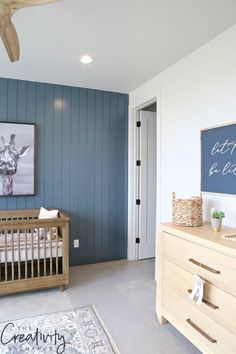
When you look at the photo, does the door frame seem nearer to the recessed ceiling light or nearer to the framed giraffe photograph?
the recessed ceiling light

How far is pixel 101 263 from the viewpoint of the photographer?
3.88 m

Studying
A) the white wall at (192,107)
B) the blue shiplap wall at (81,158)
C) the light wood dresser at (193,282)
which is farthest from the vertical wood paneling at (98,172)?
the light wood dresser at (193,282)

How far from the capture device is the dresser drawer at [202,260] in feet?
5.16

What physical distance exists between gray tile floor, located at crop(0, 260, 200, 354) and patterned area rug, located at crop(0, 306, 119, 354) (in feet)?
0.32

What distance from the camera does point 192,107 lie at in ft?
8.71

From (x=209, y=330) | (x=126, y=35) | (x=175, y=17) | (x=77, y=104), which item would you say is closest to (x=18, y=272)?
(x=209, y=330)

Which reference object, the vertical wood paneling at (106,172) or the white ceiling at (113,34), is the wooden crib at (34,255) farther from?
the white ceiling at (113,34)

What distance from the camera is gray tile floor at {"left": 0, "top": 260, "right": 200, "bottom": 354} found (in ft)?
6.56

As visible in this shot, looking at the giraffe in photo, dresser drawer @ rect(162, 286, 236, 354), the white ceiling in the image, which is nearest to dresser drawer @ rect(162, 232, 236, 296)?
dresser drawer @ rect(162, 286, 236, 354)

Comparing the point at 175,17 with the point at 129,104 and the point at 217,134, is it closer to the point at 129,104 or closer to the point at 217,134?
the point at 217,134

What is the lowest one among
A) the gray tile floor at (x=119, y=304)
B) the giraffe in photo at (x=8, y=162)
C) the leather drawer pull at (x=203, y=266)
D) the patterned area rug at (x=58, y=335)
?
the gray tile floor at (x=119, y=304)

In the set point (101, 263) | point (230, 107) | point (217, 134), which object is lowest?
point (101, 263)

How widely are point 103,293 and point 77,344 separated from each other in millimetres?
900

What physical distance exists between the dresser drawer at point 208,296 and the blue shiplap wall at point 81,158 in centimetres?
186
